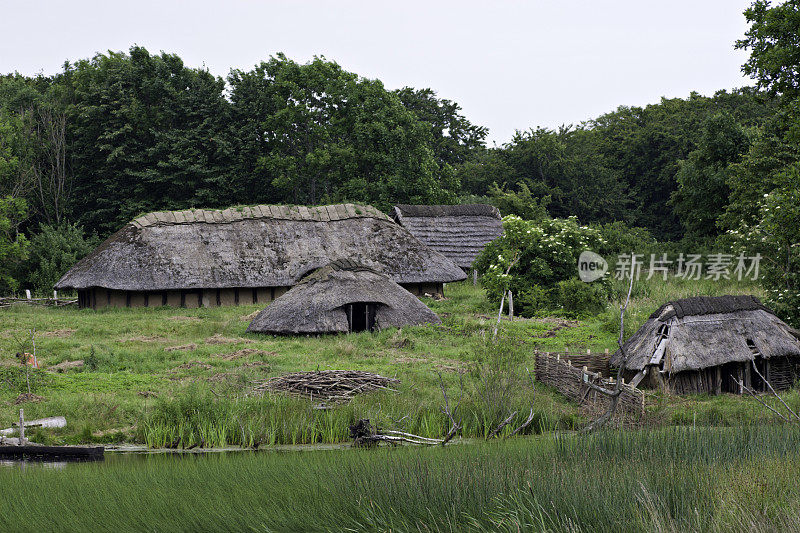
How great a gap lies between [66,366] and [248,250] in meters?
12.2

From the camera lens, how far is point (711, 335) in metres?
14.3

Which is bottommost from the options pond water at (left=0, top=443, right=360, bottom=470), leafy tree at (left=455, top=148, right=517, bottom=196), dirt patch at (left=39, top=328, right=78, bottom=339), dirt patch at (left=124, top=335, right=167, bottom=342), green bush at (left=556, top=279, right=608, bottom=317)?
pond water at (left=0, top=443, right=360, bottom=470)

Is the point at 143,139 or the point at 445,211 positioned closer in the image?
the point at 445,211

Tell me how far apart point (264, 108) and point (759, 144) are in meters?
22.6

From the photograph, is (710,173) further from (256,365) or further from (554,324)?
(256,365)

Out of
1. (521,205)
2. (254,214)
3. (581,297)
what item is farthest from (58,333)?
(521,205)

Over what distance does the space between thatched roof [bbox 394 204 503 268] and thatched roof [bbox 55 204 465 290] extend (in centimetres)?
253

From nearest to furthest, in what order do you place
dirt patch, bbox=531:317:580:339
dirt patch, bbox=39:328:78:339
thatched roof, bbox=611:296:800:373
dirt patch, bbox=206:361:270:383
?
1. dirt patch, bbox=206:361:270:383
2. thatched roof, bbox=611:296:800:373
3. dirt patch, bbox=531:317:580:339
4. dirt patch, bbox=39:328:78:339

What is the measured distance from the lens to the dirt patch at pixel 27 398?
12.5 metres

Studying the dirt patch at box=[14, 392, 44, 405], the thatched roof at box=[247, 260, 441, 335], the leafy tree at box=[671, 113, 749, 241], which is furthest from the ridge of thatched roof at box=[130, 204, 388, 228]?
the dirt patch at box=[14, 392, 44, 405]

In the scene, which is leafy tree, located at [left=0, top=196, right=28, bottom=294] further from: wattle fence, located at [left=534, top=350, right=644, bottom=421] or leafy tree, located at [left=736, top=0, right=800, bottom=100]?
leafy tree, located at [left=736, top=0, right=800, bottom=100]

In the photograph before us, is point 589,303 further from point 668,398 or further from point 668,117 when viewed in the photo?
point 668,117

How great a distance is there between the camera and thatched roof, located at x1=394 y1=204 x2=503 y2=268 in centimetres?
3164

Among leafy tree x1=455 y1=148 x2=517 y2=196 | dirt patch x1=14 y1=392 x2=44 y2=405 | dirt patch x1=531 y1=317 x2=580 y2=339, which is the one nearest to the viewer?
dirt patch x1=14 y1=392 x2=44 y2=405
